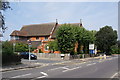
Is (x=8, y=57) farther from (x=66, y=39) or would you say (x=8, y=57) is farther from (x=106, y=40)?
(x=106, y=40)

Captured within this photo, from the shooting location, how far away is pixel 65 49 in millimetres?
42906

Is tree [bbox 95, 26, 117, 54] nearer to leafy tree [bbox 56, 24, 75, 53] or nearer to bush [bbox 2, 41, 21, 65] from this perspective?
leafy tree [bbox 56, 24, 75, 53]

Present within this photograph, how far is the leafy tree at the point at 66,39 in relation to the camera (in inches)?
1668

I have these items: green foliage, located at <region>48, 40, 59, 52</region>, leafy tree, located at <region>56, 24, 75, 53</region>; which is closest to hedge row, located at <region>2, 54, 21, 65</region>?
leafy tree, located at <region>56, 24, 75, 53</region>

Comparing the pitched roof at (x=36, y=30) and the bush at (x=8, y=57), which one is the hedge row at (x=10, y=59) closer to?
the bush at (x=8, y=57)

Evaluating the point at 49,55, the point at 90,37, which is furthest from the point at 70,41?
the point at 90,37

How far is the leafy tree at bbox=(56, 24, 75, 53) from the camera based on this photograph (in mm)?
42375

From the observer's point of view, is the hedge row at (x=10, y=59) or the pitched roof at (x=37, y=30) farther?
the pitched roof at (x=37, y=30)

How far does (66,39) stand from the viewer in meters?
42.4

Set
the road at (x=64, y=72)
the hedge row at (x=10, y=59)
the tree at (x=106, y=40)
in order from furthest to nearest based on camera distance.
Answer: the tree at (x=106, y=40) < the hedge row at (x=10, y=59) < the road at (x=64, y=72)

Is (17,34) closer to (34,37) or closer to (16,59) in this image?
(34,37)

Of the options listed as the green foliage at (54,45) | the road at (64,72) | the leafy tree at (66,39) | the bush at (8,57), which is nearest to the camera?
the road at (64,72)

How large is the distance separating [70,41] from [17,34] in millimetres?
28049

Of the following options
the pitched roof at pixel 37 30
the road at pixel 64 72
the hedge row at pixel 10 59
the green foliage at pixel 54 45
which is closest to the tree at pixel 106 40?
the pitched roof at pixel 37 30
